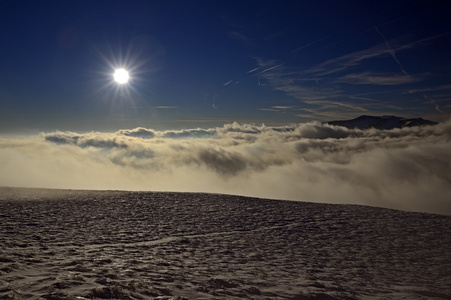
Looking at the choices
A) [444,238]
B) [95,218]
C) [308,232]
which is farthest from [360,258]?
[95,218]

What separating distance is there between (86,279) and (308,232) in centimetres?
960

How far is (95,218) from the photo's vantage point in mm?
15328

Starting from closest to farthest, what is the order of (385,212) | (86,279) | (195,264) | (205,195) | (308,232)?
(86,279)
(195,264)
(308,232)
(385,212)
(205,195)

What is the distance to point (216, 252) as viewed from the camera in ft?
34.4

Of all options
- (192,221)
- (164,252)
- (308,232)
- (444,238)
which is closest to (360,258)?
(308,232)

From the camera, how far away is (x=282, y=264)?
9.38 meters

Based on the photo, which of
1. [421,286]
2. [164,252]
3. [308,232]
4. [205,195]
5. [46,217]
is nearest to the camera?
[421,286]

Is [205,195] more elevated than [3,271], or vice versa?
[205,195]

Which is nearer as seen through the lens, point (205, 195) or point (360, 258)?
point (360, 258)

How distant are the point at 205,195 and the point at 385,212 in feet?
38.1

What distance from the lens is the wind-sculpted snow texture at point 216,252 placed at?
709 centimetres

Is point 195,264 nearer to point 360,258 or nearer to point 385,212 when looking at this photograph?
point 360,258

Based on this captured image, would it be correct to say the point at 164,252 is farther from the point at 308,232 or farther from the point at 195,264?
the point at 308,232

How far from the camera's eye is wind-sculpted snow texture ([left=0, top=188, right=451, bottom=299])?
23.2 ft
